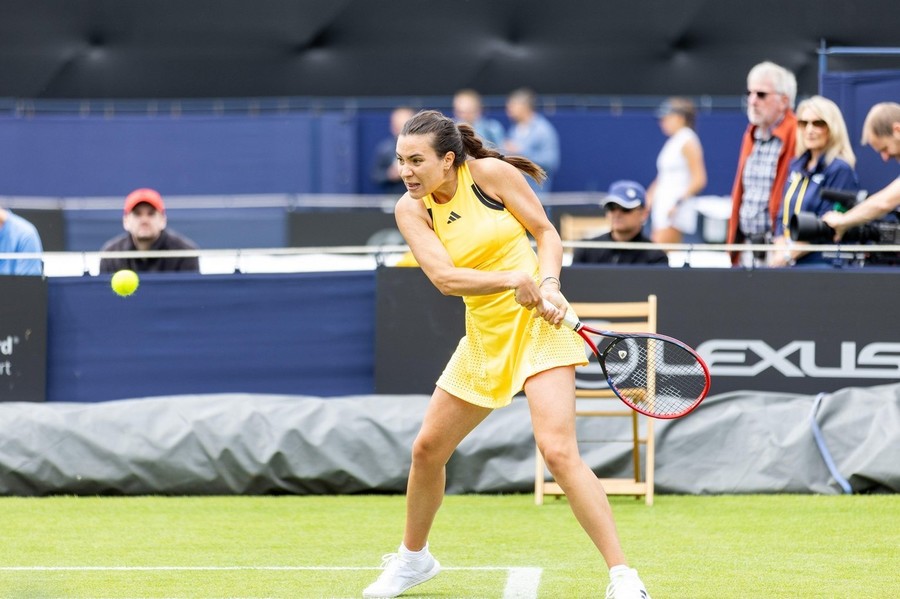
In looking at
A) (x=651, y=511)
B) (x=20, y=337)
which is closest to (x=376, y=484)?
(x=651, y=511)

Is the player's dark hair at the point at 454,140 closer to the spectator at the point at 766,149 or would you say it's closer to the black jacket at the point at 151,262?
the spectator at the point at 766,149

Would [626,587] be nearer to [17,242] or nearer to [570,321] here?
[570,321]

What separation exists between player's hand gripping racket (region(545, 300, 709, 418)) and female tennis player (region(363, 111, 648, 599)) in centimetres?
17

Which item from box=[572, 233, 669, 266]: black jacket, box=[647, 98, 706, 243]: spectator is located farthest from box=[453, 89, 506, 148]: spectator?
box=[572, 233, 669, 266]: black jacket

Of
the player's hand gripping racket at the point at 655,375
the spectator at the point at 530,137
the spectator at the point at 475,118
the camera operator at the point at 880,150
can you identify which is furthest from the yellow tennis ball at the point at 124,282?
the spectator at the point at 530,137

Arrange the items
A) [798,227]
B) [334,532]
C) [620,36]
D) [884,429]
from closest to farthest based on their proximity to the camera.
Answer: [334,532] < [884,429] < [798,227] < [620,36]

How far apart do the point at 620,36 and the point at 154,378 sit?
33.6 ft

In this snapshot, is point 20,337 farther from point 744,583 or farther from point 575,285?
point 744,583

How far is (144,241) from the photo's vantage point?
352 inches

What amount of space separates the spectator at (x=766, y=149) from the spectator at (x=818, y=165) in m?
0.37

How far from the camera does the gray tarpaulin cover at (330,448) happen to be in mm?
7652

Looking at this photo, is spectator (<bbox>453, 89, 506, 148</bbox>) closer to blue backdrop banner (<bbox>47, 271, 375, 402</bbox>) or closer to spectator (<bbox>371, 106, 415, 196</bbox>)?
spectator (<bbox>371, 106, 415, 196</bbox>)

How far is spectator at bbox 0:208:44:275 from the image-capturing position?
863 centimetres

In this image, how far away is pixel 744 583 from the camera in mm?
5574
